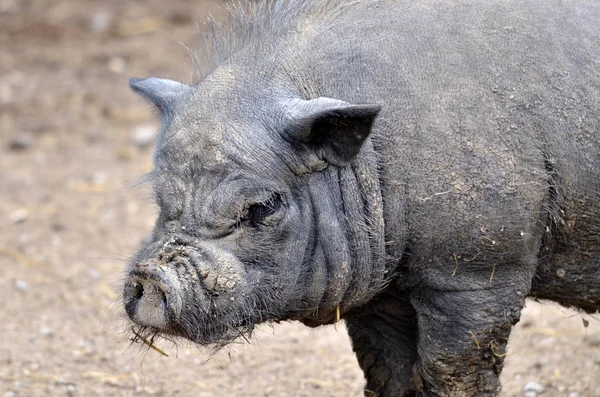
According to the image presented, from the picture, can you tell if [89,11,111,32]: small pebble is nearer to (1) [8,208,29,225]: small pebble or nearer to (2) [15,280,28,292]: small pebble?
(1) [8,208,29,225]: small pebble

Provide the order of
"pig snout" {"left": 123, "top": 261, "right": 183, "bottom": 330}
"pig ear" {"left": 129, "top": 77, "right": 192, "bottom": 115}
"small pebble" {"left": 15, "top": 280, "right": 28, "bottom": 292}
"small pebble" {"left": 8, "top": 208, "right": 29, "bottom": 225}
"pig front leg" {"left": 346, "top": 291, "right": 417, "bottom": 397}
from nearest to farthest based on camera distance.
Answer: "pig snout" {"left": 123, "top": 261, "right": 183, "bottom": 330} → "pig ear" {"left": 129, "top": 77, "right": 192, "bottom": 115} → "pig front leg" {"left": 346, "top": 291, "right": 417, "bottom": 397} → "small pebble" {"left": 15, "top": 280, "right": 28, "bottom": 292} → "small pebble" {"left": 8, "top": 208, "right": 29, "bottom": 225}

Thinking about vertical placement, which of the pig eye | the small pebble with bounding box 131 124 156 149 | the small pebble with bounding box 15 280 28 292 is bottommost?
the small pebble with bounding box 131 124 156 149

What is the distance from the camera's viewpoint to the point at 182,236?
454 centimetres

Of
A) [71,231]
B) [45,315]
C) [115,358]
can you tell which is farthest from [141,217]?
[115,358]

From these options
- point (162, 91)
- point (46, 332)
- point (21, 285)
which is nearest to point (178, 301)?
point (162, 91)

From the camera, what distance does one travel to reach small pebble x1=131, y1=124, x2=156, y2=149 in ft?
38.5

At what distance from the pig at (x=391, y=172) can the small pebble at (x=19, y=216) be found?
5.26m

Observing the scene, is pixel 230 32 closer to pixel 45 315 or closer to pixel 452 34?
pixel 452 34

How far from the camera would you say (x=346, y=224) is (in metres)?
4.83

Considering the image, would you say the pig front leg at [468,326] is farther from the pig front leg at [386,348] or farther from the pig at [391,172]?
the pig front leg at [386,348]

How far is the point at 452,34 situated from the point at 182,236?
1.56 metres

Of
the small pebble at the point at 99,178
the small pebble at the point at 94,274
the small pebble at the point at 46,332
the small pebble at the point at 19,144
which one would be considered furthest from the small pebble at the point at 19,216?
the small pebble at the point at 46,332

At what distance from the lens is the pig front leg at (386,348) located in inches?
220

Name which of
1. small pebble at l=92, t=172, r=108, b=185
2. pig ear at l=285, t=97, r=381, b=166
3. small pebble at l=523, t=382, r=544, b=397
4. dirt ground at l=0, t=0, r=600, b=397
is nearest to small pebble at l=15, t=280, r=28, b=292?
dirt ground at l=0, t=0, r=600, b=397
